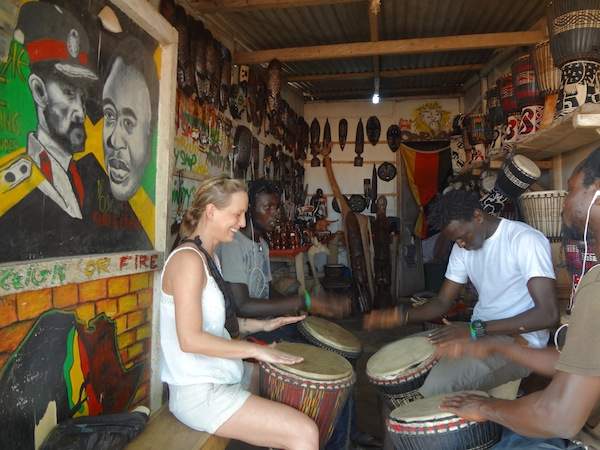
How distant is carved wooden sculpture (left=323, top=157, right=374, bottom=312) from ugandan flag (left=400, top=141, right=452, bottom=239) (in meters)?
1.33

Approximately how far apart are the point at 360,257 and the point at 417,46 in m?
3.41

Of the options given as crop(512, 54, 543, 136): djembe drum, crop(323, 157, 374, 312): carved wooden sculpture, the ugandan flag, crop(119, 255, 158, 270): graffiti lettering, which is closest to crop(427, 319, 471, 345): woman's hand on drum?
crop(119, 255, 158, 270): graffiti lettering

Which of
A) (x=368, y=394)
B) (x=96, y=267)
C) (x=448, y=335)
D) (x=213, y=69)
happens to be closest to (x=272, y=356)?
(x=96, y=267)

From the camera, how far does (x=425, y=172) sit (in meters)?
8.49

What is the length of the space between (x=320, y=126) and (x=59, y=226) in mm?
7576

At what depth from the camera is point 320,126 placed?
9148 millimetres

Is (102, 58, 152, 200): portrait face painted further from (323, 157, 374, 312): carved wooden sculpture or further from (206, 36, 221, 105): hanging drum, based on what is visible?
(323, 157, 374, 312): carved wooden sculpture

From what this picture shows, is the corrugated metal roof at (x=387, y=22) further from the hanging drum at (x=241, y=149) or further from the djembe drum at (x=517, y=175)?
the djembe drum at (x=517, y=175)

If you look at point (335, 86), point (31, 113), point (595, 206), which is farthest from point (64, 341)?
point (335, 86)

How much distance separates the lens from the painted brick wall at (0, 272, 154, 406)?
1.69 meters

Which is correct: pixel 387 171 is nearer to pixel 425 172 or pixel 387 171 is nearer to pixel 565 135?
pixel 425 172

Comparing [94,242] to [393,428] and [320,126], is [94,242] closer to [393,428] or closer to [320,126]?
[393,428]

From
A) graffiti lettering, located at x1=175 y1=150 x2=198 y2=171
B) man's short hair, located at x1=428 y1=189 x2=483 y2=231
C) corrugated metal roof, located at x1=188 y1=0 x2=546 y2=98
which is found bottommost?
man's short hair, located at x1=428 y1=189 x2=483 y2=231

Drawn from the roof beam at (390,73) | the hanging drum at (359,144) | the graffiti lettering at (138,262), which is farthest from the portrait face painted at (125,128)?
the hanging drum at (359,144)
